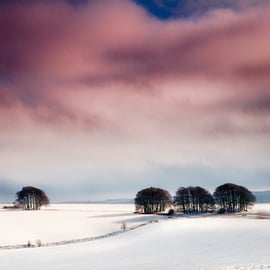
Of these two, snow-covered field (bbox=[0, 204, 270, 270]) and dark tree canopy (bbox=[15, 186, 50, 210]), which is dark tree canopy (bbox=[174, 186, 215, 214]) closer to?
snow-covered field (bbox=[0, 204, 270, 270])

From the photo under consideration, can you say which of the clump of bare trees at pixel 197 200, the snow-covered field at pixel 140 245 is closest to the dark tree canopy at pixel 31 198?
Result: the clump of bare trees at pixel 197 200

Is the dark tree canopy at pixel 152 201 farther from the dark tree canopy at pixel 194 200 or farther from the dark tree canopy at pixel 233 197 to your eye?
the dark tree canopy at pixel 233 197

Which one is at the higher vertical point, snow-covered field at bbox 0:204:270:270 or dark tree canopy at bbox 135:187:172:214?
dark tree canopy at bbox 135:187:172:214

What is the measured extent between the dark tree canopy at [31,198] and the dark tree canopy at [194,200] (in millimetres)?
41580

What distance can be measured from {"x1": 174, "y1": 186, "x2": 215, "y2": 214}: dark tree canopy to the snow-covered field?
24.2 metres

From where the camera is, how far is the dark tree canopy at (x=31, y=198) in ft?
417

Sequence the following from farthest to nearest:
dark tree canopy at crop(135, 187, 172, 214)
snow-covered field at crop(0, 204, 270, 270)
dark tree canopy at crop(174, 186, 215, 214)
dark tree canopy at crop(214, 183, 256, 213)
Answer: dark tree canopy at crop(135, 187, 172, 214)
dark tree canopy at crop(174, 186, 215, 214)
dark tree canopy at crop(214, 183, 256, 213)
snow-covered field at crop(0, 204, 270, 270)

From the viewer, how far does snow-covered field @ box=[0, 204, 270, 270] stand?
35.8 m

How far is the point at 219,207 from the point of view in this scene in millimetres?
109125

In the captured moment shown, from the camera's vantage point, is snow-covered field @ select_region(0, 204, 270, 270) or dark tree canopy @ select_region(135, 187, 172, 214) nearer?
snow-covered field @ select_region(0, 204, 270, 270)

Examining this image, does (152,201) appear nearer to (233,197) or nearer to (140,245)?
(233,197)

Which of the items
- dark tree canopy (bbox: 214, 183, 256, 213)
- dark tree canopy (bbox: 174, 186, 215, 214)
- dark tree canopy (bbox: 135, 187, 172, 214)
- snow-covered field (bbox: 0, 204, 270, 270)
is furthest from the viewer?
dark tree canopy (bbox: 135, 187, 172, 214)

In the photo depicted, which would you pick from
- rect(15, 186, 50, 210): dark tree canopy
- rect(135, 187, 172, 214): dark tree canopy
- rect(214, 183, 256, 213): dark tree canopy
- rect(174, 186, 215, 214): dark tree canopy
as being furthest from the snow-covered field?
rect(15, 186, 50, 210): dark tree canopy

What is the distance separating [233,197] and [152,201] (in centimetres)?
2166
